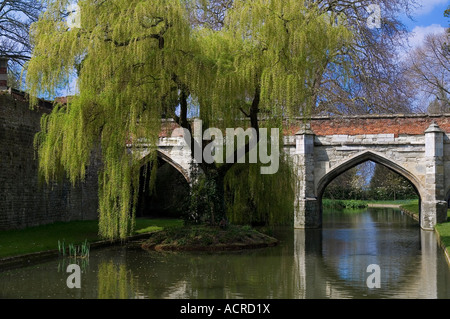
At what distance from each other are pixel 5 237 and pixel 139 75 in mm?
4932

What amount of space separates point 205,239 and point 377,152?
29.3 ft

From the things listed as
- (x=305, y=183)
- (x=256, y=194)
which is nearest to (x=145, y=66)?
(x=256, y=194)

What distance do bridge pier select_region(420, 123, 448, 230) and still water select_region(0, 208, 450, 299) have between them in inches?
192

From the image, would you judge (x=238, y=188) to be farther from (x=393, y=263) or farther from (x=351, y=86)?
(x=351, y=86)

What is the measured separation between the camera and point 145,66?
12.2m

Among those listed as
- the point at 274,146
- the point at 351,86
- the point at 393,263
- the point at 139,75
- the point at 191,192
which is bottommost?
the point at 393,263

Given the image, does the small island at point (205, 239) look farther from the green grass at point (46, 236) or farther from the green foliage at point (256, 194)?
the green grass at point (46, 236)

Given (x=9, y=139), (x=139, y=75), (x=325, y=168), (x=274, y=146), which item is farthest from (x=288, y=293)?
(x=325, y=168)

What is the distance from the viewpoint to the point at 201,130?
13.9 meters

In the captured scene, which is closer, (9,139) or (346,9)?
(9,139)

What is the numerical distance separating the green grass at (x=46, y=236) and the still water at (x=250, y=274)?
0.91 m

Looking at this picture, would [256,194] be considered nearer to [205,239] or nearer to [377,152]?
[205,239]

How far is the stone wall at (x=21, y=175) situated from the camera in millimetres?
14391

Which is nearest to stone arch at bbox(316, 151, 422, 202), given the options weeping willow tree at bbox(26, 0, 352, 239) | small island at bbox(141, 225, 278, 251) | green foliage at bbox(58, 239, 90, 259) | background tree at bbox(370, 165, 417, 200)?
small island at bbox(141, 225, 278, 251)
